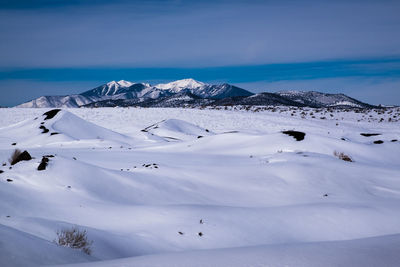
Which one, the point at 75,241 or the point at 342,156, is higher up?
the point at 75,241

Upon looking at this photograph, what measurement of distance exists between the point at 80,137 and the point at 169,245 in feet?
47.8

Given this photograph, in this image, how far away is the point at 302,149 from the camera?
45.9 feet

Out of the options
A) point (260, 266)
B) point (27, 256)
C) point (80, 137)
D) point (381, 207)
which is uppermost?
point (260, 266)

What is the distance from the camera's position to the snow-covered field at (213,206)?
3.13m

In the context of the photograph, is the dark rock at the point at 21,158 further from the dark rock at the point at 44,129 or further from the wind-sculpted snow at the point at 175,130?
the wind-sculpted snow at the point at 175,130

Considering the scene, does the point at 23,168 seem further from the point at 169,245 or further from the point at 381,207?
the point at 381,207

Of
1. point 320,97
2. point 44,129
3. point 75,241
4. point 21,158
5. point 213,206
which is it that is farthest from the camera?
point 320,97

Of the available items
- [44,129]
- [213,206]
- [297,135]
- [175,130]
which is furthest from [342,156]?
[44,129]

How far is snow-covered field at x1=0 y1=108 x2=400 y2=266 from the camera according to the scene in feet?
10.3

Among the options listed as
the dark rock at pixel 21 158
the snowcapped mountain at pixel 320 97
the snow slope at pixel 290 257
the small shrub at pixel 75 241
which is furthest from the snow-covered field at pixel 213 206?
the snowcapped mountain at pixel 320 97

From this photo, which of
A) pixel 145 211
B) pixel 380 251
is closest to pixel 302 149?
pixel 145 211

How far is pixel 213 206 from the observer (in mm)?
6766

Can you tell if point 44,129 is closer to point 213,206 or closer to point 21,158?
point 21,158

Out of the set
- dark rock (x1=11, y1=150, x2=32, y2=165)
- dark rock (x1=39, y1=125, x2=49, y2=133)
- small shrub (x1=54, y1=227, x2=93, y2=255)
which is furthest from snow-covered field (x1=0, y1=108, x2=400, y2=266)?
dark rock (x1=39, y1=125, x2=49, y2=133)
